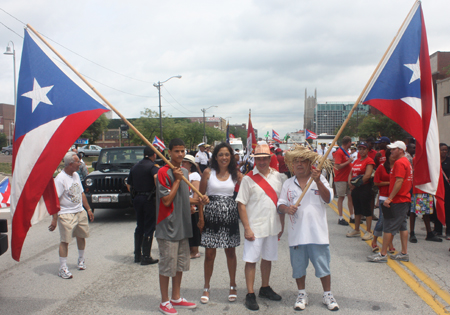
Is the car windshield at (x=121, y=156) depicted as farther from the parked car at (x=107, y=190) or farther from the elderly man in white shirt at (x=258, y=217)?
the elderly man in white shirt at (x=258, y=217)

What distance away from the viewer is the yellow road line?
13.7 feet

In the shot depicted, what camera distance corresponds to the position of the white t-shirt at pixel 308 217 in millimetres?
4043

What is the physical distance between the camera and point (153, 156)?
Result: 6375 millimetres

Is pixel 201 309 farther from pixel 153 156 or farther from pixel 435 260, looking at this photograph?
pixel 435 260

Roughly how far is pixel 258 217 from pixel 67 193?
9.59 feet

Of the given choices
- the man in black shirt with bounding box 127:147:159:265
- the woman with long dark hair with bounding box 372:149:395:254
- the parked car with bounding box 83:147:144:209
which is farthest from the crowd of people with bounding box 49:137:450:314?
the parked car with bounding box 83:147:144:209


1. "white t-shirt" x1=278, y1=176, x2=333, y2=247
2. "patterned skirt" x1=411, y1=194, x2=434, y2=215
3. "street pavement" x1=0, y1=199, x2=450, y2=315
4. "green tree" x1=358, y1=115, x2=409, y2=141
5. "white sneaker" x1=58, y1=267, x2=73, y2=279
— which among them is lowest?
"street pavement" x1=0, y1=199, x2=450, y2=315

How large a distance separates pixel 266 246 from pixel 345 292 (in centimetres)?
123

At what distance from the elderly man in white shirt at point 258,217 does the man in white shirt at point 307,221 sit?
0.45 feet

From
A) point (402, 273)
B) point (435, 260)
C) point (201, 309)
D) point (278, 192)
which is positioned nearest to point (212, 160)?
point (278, 192)

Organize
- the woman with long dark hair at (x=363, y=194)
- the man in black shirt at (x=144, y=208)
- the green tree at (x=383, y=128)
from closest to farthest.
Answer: the man in black shirt at (x=144, y=208) → the woman with long dark hair at (x=363, y=194) → the green tree at (x=383, y=128)

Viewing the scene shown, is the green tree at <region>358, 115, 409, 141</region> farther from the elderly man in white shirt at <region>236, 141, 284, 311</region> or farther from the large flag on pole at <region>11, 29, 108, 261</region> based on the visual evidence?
the large flag on pole at <region>11, 29, 108, 261</region>

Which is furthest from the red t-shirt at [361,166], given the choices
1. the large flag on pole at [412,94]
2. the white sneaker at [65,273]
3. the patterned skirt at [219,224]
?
the white sneaker at [65,273]

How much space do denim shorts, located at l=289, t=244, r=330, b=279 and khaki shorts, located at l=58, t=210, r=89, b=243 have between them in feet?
10.3
